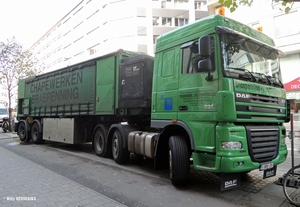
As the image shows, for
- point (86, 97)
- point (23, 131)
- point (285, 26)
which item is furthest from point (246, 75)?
point (285, 26)

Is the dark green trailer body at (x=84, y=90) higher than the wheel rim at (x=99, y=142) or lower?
Answer: higher

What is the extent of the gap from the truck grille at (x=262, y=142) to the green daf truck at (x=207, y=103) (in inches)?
0.7

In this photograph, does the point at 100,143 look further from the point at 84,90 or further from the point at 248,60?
the point at 248,60

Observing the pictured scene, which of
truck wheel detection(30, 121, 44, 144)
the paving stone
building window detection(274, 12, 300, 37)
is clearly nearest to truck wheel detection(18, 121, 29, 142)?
truck wheel detection(30, 121, 44, 144)

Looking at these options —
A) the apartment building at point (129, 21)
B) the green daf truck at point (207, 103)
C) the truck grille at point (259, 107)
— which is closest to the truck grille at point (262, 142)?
the green daf truck at point (207, 103)

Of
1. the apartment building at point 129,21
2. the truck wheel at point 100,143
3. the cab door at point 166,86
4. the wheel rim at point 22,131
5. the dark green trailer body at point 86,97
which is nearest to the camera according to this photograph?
the cab door at point 166,86

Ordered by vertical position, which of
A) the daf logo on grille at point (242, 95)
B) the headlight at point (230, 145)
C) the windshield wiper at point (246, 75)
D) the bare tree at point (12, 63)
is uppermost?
the bare tree at point (12, 63)

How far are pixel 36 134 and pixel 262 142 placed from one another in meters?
10.8

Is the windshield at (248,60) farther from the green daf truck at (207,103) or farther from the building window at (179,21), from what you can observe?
the building window at (179,21)

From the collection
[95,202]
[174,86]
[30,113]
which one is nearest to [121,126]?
[174,86]

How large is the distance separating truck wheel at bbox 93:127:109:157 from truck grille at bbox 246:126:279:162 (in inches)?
190

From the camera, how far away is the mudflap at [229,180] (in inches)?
162

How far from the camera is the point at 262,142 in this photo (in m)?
4.39

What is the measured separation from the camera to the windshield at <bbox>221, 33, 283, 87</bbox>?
4332 mm
